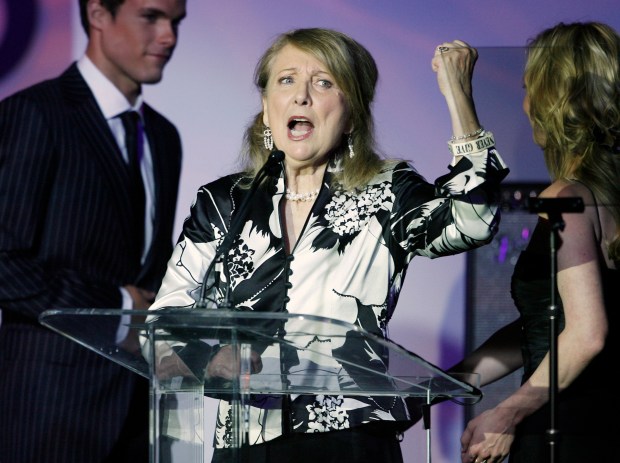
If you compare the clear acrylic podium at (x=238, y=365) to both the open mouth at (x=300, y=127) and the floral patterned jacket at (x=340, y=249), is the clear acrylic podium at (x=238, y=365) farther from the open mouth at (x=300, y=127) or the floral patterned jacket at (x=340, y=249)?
the open mouth at (x=300, y=127)

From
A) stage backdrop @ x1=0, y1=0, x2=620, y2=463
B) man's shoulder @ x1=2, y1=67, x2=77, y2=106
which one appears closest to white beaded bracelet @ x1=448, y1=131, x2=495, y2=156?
stage backdrop @ x1=0, y1=0, x2=620, y2=463

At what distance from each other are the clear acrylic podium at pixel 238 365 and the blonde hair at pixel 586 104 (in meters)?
0.63

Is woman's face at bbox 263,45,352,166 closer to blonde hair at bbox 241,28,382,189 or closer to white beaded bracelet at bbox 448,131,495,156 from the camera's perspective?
blonde hair at bbox 241,28,382,189

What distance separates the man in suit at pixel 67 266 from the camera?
3492 millimetres

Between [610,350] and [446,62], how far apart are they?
74 cm

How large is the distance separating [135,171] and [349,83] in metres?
1.17

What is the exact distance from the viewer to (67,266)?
349 centimetres

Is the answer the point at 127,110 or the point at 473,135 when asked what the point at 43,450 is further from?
the point at 473,135

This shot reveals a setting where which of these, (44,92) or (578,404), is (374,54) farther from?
(578,404)

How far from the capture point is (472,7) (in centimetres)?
378

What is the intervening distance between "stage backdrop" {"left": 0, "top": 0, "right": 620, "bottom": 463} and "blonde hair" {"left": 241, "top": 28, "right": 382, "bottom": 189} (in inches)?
35.2

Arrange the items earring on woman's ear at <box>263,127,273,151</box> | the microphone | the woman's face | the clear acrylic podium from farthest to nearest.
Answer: earring on woman's ear at <box>263,127,273,151</box>
the woman's face
the microphone
the clear acrylic podium

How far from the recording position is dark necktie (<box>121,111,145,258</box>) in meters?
3.59

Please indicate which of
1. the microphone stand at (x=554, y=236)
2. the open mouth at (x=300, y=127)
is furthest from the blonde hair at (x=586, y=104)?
the open mouth at (x=300, y=127)
